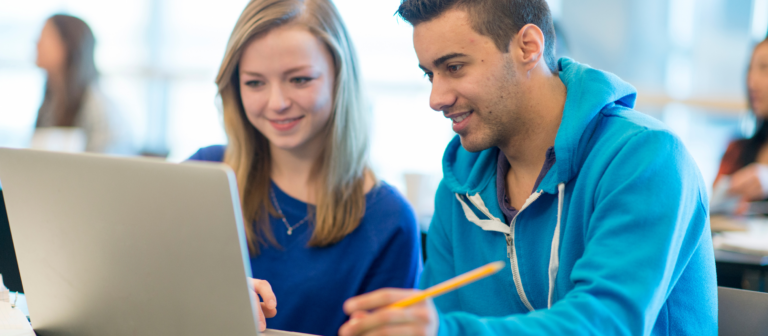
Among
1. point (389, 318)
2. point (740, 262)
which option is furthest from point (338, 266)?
point (740, 262)

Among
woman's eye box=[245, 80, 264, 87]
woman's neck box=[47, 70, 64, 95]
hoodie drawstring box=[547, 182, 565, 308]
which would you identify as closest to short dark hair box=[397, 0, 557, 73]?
hoodie drawstring box=[547, 182, 565, 308]

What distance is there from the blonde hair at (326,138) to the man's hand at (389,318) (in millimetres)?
764

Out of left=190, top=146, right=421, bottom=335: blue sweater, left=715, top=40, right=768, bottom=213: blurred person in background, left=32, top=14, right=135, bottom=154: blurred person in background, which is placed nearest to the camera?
left=190, top=146, right=421, bottom=335: blue sweater

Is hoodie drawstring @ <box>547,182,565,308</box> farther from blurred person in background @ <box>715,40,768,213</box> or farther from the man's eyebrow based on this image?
blurred person in background @ <box>715,40,768,213</box>

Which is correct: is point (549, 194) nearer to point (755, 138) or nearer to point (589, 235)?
point (589, 235)

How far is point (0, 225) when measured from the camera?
1.04 metres

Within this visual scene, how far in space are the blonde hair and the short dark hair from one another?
366 millimetres

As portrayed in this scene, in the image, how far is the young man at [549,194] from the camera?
751 mm

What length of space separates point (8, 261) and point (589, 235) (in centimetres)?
98

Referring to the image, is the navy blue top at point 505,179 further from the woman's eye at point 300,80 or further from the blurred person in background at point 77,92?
the blurred person in background at point 77,92

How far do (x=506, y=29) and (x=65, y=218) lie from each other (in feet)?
2.37

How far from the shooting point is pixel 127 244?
698 mm

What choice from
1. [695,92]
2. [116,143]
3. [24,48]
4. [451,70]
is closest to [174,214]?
[451,70]

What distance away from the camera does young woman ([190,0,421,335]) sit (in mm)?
1323
